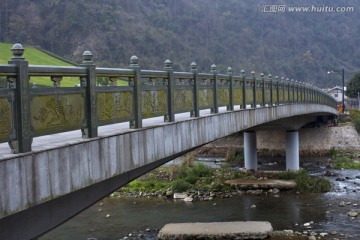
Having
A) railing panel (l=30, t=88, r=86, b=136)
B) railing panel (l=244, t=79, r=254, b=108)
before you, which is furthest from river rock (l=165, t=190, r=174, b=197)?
railing panel (l=30, t=88, r=86, b=136)

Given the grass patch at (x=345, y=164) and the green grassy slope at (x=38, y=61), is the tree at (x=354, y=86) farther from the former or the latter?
the green grassy slope at (x=38, y=61)

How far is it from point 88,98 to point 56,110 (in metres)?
0.77

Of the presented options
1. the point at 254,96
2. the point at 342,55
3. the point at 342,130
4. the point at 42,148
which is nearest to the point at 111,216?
the point at 254,96

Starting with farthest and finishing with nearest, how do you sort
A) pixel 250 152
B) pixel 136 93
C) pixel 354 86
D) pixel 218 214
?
1. pixel 354 86
2. pixel 250 152
3. pixel 218 214
4. pixel 136 93

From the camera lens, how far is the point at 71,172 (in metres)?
6.58

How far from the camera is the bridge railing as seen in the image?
5609 millimetres

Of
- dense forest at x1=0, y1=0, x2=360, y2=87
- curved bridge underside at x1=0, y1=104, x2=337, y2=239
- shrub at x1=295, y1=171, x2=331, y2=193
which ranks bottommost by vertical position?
shrub at x1=295, y1=171, x2=331, y2=193

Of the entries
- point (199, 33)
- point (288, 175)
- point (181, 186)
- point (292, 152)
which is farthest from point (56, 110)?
point (199, 33)

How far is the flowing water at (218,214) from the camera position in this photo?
778 inches

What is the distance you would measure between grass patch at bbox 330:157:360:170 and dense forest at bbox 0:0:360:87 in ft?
124

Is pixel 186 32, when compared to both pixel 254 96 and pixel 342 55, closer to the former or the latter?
pixel 342 55

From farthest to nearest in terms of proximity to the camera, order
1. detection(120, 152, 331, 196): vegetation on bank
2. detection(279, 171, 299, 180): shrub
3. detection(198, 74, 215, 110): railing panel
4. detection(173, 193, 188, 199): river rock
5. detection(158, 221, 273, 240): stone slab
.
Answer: detection(279, 171, 299, 180): shrub
detection(120, 152, 331, 196): vegetation on bank
detection(173, 193, 188, 199): river rock
detection(158, 221, 273, 240): stone slab
detection(198, 74, 215, 110): railing panel

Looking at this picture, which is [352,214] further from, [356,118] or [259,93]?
[356,118]

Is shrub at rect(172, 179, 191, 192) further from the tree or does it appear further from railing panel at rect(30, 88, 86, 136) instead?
the tree
